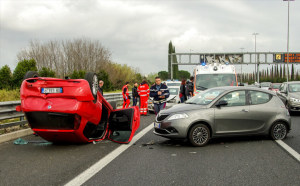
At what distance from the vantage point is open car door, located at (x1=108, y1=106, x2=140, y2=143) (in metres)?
8.76

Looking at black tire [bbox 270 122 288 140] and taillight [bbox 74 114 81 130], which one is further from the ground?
taillight [bbox 74 114 81 130]

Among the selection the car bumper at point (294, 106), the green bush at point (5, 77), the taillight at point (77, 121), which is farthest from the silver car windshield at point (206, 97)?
the green bush at point (5, 77)

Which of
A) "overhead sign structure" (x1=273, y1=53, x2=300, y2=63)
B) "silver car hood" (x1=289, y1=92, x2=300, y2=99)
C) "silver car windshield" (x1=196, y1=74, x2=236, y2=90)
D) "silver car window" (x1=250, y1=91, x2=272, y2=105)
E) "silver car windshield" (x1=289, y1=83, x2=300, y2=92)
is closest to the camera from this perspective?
"silver car window" (x1=250, y1=91, x2=272, y2=105)

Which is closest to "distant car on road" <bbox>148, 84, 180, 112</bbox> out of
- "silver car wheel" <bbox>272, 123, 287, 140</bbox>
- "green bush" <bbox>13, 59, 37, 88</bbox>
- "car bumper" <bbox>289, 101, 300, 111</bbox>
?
"car bumper" <bbox>289, 101, 300, 111</bbox>

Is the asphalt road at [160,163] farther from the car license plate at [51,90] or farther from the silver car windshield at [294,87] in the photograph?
the silver car windshield at [294,87]

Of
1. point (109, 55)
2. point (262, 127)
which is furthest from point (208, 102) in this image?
point (109, 55)

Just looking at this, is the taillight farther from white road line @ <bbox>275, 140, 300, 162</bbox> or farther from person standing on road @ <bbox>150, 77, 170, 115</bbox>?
person standing on road @ <bbox>150, 77, 170, 115</bbox>

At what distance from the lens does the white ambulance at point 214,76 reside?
15.9m

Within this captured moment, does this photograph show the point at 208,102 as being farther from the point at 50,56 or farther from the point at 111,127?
the point at 50,56

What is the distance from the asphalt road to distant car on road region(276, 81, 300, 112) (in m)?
7.72

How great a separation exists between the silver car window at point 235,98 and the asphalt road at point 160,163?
101 cm

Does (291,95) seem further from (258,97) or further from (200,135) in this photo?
(200,135)

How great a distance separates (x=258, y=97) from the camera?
904 cm

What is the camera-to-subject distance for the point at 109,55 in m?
52.6
